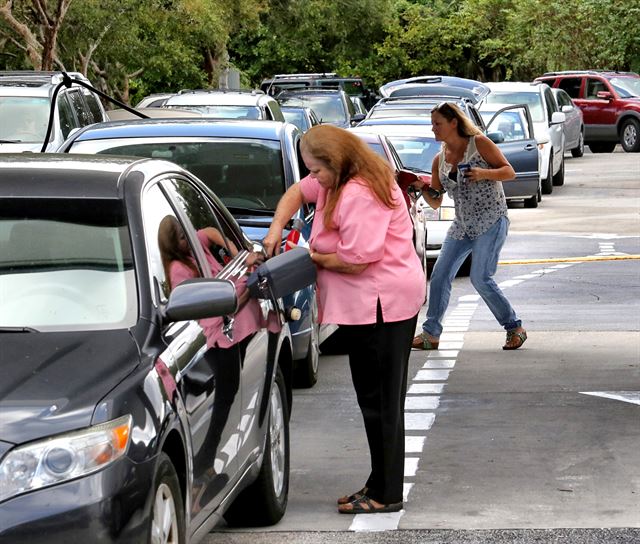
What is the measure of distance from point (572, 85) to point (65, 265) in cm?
3549

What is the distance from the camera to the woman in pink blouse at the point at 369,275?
6.72 metres

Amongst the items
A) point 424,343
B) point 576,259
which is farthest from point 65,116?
point 424,343

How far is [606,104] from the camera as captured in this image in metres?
39.2

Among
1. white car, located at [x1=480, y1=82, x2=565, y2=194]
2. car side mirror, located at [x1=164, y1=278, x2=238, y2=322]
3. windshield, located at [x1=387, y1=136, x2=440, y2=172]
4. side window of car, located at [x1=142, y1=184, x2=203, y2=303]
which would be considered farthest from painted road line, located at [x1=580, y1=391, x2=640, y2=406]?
white car, located at [x1=480, y1=82, x2=565, y2=194]

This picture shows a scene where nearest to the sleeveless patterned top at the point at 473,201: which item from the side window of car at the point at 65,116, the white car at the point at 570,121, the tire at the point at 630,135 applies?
the side window of car at the point at 65,116

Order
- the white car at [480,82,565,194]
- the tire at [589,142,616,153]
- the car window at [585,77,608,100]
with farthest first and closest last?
the tire at [589,142,616,153] < the car window at [585,77,608,100] < the white car at [480,82,565,194]

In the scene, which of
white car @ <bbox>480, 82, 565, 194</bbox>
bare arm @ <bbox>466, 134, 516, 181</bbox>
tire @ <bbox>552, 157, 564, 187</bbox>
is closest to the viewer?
bare arm @ <bbox>466, 134, 516, 181</bbox>

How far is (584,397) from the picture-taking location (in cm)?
977

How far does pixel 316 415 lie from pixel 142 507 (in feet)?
15.9

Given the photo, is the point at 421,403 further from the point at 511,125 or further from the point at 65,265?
the point at 511,125

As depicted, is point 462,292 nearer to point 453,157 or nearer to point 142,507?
point 453,157

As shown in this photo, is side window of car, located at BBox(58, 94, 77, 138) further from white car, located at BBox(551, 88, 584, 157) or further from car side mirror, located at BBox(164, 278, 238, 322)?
white car, located at BBox(551, 88, 584, 157)

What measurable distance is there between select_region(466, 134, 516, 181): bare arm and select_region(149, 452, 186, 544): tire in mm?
6465

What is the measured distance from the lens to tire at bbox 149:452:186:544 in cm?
480
